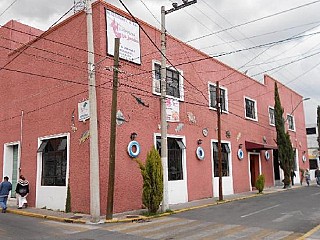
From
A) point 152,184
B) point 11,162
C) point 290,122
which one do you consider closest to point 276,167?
point 290,122

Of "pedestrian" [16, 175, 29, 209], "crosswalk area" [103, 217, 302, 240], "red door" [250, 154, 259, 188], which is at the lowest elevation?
"crosswalk area" [103, 217, 302, 240]

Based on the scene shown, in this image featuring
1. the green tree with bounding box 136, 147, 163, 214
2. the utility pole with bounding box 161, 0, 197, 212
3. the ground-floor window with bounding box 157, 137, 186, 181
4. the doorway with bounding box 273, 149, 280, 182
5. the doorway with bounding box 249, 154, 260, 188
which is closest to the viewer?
the green tree with bounding box 136, 147, 163, 214

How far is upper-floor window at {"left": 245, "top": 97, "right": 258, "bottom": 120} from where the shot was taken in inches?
1087

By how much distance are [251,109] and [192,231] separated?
1931cm

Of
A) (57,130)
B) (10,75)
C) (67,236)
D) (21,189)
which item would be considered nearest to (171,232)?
(67,236)

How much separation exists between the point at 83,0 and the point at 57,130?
6.56m

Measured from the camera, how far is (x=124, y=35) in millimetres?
16719

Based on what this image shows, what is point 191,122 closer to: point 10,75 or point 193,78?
point 193,78

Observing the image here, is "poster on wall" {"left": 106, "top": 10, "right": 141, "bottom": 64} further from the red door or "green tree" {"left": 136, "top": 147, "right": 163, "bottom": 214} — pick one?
the red door

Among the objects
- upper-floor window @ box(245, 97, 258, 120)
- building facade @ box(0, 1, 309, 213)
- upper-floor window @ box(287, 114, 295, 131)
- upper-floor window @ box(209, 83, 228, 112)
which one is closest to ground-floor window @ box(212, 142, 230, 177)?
building facade @ box(0, 1, 309, 213)

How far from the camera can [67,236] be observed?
10.3 metres

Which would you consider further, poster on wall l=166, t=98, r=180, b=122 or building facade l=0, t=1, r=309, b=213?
poster on wall l=166, t=98, r=180, b=122

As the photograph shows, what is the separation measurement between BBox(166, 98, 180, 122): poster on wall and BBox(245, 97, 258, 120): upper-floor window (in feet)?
32.4

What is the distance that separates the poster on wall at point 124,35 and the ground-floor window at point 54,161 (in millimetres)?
5023
